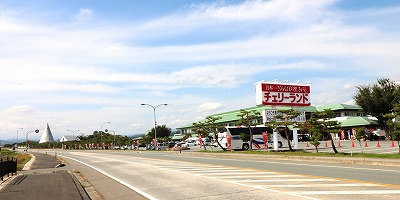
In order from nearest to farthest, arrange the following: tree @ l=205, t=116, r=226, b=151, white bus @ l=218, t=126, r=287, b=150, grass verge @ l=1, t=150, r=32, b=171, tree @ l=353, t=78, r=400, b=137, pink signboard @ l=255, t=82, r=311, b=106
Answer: grass verge @ l=1, t=150, r=32, b=171 < pink signboard @ l=255, t=82, r=311, b=106 < white bus @ l=218, t=126, r=287, b=150 < tree @ l=205, t=116, r=226, b=151 < tree @ l=353, t=78, r=400, b=137

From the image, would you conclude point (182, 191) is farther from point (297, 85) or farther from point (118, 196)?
point (297, 85)

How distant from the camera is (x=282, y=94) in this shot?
39.3 metres

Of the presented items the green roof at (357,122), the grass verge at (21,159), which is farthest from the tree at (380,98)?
the grass verge at (21,159)

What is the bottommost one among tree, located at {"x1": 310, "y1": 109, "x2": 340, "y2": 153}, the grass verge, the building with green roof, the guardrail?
the grass verge

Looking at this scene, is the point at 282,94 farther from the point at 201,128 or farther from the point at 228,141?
the point at 201,128

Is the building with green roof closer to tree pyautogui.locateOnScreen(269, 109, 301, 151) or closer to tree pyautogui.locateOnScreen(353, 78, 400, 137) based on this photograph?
tree pyautogui.locateOnScreen(353, 78, 400, 137)

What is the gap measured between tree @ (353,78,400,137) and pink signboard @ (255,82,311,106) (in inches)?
1119

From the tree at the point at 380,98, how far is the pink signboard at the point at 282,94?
28411 millimetres

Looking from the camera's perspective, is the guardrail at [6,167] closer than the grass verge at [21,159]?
Yes

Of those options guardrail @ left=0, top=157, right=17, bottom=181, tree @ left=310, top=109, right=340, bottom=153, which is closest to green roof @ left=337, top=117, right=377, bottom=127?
tree @ left=310, top=109, right=340, bottom=153

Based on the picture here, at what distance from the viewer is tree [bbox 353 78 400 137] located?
62.4 m

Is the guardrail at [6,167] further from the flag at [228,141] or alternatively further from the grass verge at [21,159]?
the flag at [228,141]

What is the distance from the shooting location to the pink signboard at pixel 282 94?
37906 mm

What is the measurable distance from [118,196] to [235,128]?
35.9 meters
